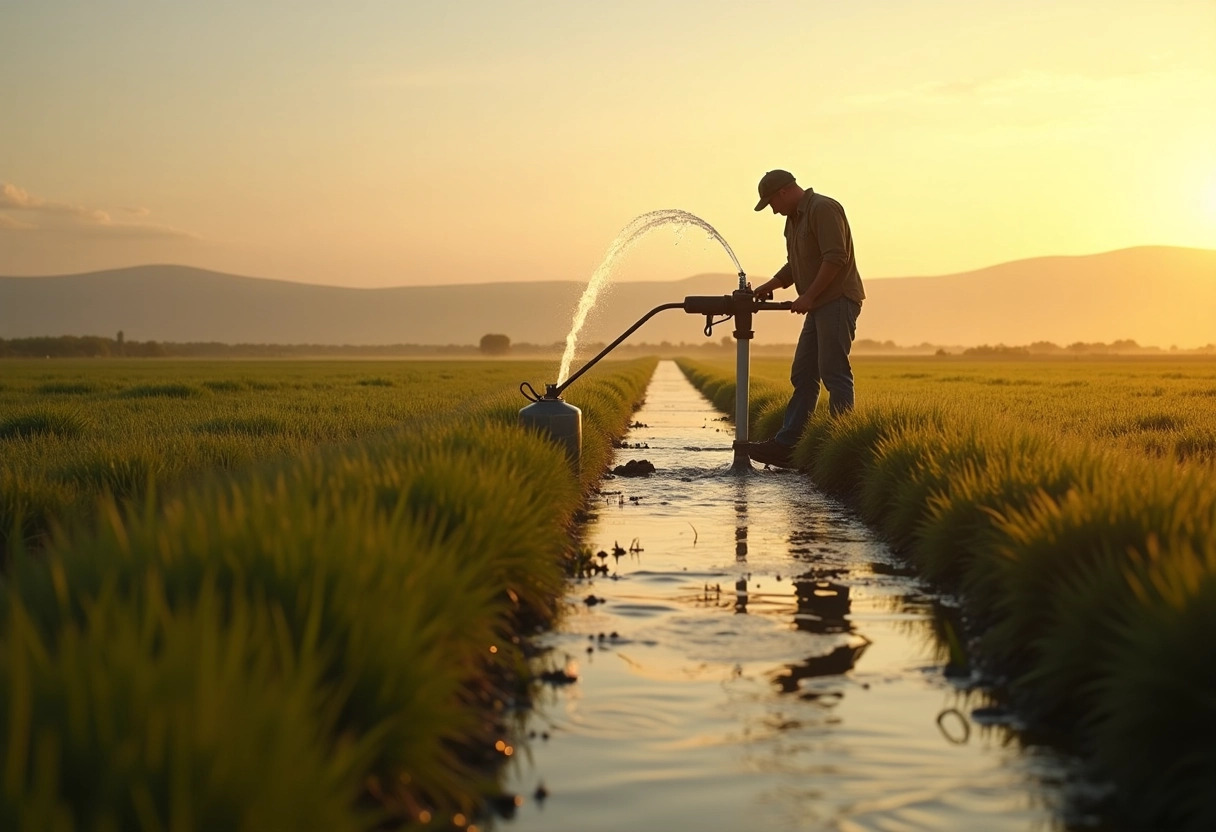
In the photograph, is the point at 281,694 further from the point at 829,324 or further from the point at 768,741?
the point at 829,324

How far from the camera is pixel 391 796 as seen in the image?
3344mm

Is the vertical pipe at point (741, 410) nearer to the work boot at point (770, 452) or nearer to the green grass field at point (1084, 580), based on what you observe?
the work boot at point (770, 452)

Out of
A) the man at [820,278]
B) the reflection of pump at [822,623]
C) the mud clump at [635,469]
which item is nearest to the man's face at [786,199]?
the man at [820,278]

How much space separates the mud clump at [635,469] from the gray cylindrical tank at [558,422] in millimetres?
2459

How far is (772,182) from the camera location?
497 inches

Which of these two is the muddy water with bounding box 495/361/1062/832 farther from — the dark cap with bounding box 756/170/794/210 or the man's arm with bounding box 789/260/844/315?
the dark cap with bounding box 756/170/794/210

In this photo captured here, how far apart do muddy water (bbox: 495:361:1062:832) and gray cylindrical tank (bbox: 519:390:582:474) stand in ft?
8.57

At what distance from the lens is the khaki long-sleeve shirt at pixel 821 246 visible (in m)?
12.3

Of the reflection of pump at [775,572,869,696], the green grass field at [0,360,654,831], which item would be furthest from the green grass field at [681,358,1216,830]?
the green grass field at [0,360,654,831]

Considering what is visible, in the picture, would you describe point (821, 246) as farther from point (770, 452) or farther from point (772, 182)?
point (770, 452)

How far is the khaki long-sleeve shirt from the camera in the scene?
12.3 metres

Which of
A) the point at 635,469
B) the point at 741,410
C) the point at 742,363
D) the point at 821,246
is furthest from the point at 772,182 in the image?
the point at 635,469

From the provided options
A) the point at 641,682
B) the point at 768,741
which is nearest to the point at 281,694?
the point at 768,741

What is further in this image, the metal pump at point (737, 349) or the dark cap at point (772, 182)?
the dark cap at point (772, 182)
